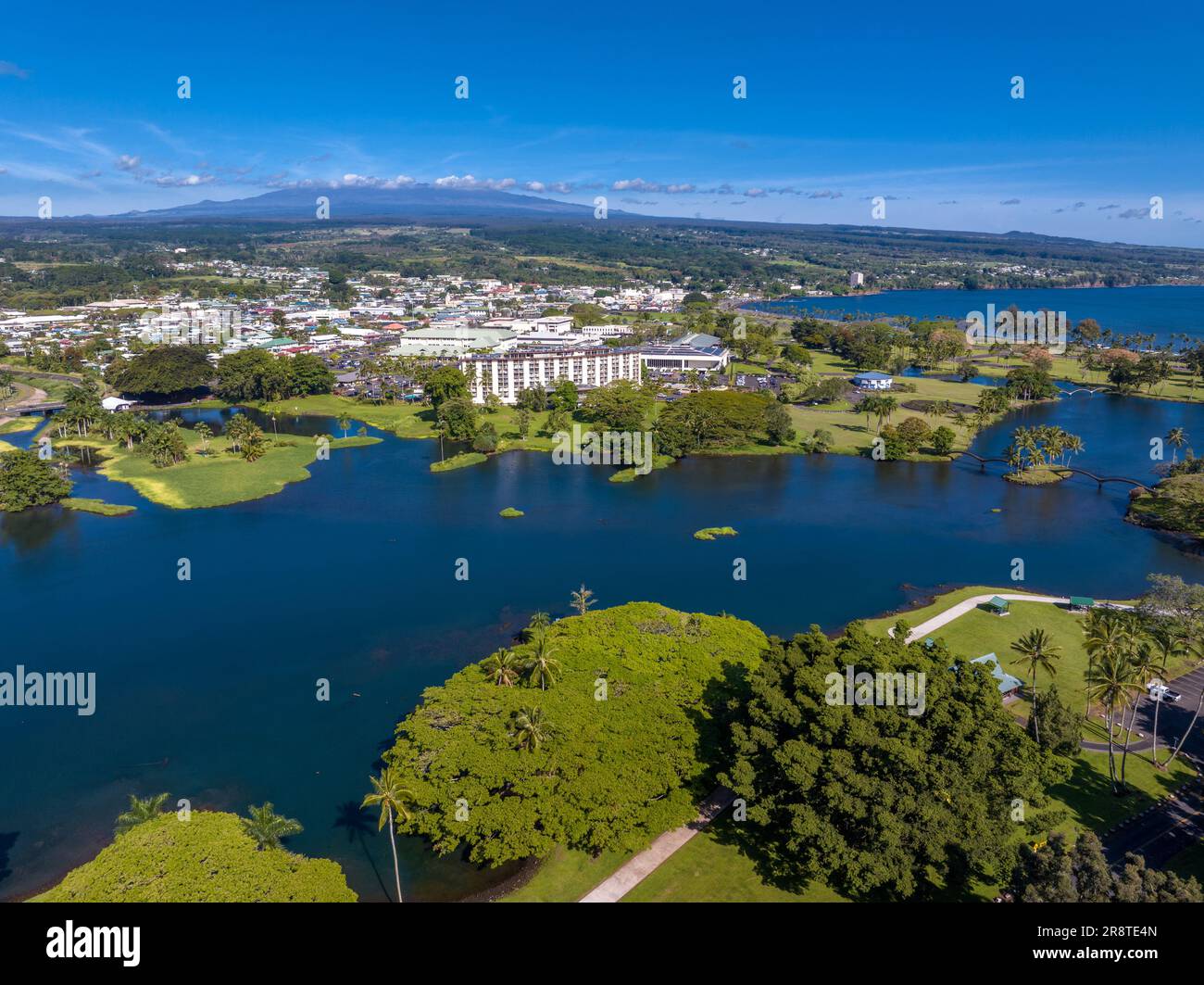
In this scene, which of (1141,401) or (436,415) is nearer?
(436,415)

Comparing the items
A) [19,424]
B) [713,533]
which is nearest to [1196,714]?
[713,533]

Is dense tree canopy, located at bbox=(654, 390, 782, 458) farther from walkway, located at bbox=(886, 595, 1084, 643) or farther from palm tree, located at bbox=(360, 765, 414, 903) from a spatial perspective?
palm tree, located at bbox=(360, 765, 414, 903)

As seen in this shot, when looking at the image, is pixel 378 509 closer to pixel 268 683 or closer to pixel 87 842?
pixel 268 683

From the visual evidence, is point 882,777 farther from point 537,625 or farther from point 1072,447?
point 1072,447

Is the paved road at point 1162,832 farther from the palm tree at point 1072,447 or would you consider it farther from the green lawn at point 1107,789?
the palm tree at point 1072,447

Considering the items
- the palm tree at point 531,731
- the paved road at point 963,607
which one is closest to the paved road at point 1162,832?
the paved road at point 963,607

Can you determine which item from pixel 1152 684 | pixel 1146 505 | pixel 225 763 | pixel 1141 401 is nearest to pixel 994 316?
pixel 1141 401
